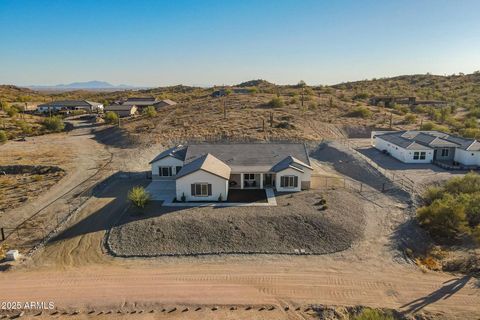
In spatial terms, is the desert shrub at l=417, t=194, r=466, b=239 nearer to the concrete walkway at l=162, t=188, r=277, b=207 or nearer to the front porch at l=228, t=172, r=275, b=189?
the concrete walkway at l=162, t=188, r=277, b=207

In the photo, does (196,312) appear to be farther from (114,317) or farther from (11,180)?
(11,180)

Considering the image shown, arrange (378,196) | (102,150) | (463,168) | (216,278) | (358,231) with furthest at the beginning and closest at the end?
1. (102,150)
2. (463,168)
3. (378,196)
4. (358,231)
5. (216,278)

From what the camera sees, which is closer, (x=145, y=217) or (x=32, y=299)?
(x=32, y=299)

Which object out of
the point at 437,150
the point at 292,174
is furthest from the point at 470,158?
the point at 292,174

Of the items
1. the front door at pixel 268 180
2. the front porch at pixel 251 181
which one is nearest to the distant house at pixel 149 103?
the front porch at pixel 251 181

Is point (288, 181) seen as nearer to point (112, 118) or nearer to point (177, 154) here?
point (177, 154)

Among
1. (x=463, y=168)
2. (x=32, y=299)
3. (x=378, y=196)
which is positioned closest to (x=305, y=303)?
(x=32, y=299)

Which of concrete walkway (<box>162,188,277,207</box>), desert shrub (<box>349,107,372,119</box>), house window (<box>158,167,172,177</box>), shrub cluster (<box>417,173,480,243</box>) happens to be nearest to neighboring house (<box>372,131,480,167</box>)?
shrub cluster (<box>417,173,480,243</box>)
